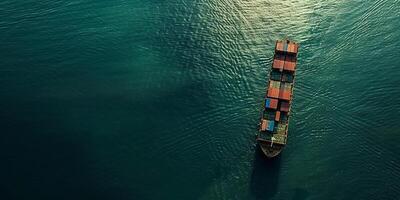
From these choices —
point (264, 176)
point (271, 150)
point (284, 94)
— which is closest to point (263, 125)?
point (271, 150)

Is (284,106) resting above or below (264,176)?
above

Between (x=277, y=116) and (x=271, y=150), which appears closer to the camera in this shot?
(x=271, y=150)

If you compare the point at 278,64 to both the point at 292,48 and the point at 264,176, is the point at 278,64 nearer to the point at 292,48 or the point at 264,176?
the point at 292,48

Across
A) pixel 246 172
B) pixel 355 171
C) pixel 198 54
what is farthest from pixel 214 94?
pixel 355 171

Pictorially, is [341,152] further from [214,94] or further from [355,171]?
[214,94]

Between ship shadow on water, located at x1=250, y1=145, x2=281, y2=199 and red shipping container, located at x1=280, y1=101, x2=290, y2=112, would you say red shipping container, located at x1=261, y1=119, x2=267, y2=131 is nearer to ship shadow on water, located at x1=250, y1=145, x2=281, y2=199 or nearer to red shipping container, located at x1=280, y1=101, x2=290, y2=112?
ship shadow on water, located at x1=250, y1=145, x2=281, y2=199

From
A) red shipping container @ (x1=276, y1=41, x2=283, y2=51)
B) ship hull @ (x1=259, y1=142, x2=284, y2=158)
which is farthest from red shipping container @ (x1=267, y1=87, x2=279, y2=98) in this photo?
ship hull @ (x1=259, y1=142, x2=284, y2=158)

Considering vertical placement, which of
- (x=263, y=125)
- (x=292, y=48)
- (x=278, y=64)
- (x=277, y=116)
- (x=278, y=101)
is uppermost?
(x=292, y=48)
